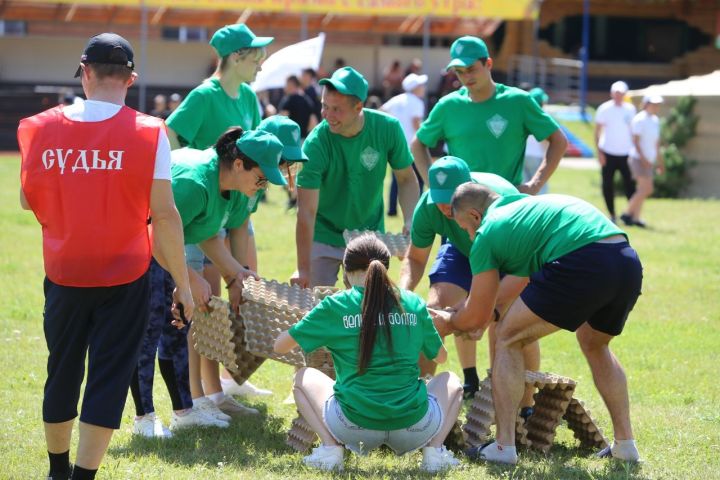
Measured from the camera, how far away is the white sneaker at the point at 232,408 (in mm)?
6797

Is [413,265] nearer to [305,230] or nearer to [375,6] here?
[305,230]

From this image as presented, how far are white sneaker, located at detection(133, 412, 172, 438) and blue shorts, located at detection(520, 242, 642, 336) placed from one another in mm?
2173

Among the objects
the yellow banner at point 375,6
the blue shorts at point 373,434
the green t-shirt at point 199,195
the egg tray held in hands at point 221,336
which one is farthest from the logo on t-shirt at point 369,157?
the yellow banner at point 375,6

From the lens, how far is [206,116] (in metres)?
7.24

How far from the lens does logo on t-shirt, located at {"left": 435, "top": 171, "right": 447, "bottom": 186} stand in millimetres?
6211

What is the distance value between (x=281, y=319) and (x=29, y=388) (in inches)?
85.3

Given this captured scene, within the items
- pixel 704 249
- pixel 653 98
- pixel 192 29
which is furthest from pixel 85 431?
pixel 192 29

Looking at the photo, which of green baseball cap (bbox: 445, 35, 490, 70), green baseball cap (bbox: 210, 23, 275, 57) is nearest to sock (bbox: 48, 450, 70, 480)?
green baseball cap (bbox: 210, 23, 275, 57)

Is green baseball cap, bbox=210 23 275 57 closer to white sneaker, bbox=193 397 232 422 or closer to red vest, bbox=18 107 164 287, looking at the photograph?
white sneaker, bbox=193 397 232 422

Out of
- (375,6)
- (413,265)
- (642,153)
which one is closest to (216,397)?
(413,265)

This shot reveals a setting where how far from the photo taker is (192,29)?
3759cm

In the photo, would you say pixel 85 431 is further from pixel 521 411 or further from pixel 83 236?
pixel 521 411

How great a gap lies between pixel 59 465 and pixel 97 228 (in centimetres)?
121

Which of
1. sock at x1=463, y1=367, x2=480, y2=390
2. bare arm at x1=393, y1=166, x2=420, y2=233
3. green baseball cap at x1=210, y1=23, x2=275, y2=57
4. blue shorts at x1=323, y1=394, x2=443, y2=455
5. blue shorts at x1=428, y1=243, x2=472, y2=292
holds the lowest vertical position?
sock at x1=463, y1=367, x2=480, y2=390
